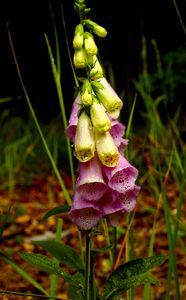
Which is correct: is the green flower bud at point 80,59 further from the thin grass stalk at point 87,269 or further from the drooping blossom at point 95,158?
the thin grass stalk at point 87,269

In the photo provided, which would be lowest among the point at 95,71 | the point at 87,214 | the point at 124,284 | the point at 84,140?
the point at 124,284

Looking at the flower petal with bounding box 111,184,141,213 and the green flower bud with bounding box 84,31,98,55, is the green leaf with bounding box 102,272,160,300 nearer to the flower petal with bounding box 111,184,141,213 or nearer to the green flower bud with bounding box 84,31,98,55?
the flower petal with bounding box 111,184,141,213

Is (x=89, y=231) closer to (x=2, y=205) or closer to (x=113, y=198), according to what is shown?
(x=113, y=198)

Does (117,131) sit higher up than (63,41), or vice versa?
(63,41)

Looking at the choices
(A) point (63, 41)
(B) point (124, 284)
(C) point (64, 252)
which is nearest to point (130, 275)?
(B) point (124, 284)

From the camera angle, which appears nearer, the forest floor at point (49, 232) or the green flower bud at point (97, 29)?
the green flower bud at point (97, 29)

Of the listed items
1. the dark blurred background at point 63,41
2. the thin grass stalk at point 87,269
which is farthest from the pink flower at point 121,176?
the dark blurred background at point 63,41

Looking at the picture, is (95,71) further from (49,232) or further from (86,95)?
(49,232)
